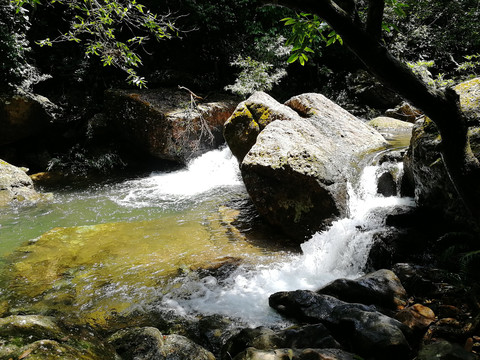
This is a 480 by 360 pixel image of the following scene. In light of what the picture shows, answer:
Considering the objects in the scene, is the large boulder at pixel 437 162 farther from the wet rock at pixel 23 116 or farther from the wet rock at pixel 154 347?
the wet rock at pixel 23 116

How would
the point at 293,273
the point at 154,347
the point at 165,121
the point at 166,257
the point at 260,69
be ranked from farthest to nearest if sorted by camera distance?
the point at 260,69, the point at 165,121, the point at 166,257, the point at 293,273, the point at 154,347

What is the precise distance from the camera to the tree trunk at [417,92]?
1.74 metres

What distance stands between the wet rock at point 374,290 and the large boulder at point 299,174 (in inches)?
59.7

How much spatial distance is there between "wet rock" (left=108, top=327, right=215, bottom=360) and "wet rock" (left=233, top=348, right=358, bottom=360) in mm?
438

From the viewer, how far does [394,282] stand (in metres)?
3.48

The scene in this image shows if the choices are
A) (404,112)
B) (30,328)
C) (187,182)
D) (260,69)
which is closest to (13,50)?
(187,182)

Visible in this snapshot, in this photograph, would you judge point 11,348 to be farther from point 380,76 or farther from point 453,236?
point 453,236

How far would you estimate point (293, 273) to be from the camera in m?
4.37

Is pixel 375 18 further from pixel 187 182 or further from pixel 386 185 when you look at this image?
pixel 187 182

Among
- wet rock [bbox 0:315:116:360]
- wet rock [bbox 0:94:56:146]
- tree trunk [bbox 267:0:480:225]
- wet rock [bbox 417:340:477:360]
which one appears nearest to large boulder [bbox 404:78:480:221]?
tree trunk [bbox 267:0:480:225]

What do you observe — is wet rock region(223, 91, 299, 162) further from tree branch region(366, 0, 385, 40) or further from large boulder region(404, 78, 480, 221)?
tree branch region(366, 0, 385, 40)

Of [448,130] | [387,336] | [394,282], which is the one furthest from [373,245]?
[448,130]

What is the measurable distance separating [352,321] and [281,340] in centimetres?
71


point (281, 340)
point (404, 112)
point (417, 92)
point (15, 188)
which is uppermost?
point (404, 112)
